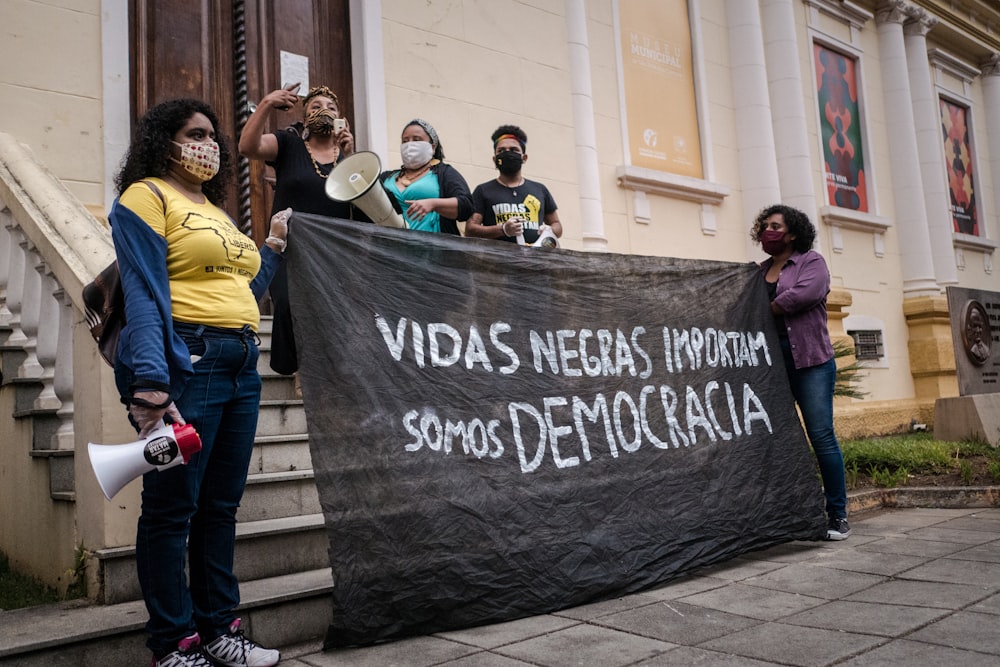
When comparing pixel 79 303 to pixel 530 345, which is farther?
pixel 530 345

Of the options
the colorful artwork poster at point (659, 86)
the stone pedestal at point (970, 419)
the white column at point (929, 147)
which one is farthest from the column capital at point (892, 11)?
the stone pedestal at point (970, 419)

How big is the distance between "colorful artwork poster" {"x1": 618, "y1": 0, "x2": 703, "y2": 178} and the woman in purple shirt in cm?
386

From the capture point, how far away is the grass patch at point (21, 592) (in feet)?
11.0

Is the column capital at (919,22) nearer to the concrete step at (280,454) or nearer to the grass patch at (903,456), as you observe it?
the grass patch at (903,456)

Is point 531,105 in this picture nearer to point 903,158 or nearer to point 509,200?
point 509,200

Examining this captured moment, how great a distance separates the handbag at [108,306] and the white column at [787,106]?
8.94 m

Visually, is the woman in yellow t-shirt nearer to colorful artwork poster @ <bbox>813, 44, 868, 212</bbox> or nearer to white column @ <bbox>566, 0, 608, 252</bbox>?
white column @ <bbox>566, 0, 608, 252</bbox>

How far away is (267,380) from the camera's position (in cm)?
485

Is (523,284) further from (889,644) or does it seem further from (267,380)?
(889,644)

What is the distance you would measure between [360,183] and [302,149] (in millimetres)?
551

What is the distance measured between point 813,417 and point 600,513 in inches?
69.9

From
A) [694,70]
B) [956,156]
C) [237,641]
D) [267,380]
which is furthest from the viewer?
[956,156]

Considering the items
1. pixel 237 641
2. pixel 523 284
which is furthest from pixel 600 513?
pixel 237 641

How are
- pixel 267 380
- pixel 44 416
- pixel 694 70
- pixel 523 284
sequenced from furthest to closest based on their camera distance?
pixel 694 70, pixel 267 380, pixel 523 284, pixel 44 416
